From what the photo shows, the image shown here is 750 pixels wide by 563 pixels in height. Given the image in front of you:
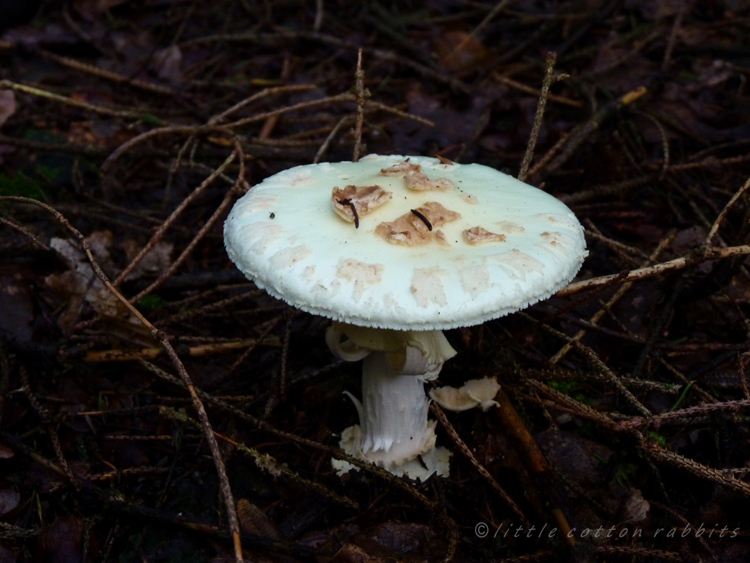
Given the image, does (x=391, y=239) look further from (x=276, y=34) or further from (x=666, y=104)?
(x=276, y=34)

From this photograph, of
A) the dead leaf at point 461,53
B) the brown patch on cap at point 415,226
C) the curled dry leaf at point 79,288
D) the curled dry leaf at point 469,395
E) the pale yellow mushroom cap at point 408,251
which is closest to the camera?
the pale yellow mushroom cap at point 408,251

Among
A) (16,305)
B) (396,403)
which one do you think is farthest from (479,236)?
(16,305)

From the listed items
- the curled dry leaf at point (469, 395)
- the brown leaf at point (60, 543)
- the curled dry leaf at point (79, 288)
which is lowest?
the brown leaf at point (60, 543)

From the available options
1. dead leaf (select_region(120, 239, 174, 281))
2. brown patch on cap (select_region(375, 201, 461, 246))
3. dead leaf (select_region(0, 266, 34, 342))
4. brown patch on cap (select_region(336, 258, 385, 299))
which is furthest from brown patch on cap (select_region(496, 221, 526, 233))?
dead leaf (select_region(0, 266, 34, 342))

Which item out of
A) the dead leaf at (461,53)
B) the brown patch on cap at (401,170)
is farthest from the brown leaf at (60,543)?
the dead leaf at (461,53)

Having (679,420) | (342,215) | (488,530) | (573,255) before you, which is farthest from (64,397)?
(679,420)

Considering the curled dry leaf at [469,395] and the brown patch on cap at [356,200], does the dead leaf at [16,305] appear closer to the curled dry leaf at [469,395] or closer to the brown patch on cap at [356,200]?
the brown patch on cap at [356,200]

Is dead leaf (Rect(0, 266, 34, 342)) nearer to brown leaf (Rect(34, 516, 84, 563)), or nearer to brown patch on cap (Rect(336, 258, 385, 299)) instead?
brown leaf (Rect(34, 516, 84, 563))
